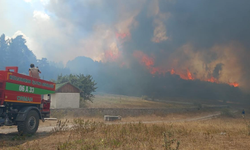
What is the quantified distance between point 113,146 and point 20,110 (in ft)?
17.9

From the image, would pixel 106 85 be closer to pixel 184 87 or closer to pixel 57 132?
pixel 184 87

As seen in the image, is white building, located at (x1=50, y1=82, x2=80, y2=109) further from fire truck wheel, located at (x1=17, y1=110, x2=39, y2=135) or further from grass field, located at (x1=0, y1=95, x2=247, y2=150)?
fire truck wheel, located at (x1=17, y1=110, x2=39, y2=135)

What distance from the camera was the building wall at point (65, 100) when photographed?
99.1 ft

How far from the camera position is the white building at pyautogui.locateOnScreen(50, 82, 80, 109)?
30.3m

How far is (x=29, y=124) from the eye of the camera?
30.4ft

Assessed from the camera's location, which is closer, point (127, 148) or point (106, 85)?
point (127, 148)

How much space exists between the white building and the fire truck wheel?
21.0m

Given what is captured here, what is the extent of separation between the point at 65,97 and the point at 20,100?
22852 mm

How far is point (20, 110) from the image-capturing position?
9.09 meters

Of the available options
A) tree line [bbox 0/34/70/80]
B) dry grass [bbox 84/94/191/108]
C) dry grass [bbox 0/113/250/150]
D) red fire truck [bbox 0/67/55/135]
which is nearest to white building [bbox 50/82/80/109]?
dry grass [bbox 84/94/191/108]

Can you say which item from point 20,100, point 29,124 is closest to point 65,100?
point 29,124

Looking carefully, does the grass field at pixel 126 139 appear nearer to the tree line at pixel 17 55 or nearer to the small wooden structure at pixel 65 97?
the small wooden structure at pixel 65 97

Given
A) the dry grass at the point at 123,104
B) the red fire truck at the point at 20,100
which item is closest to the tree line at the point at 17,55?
the dry grass at the point at 123,104

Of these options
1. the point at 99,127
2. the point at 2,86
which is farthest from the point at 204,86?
the point at 2,86
